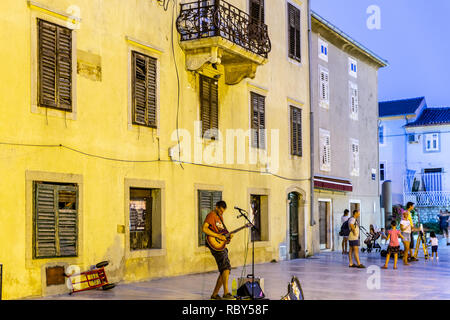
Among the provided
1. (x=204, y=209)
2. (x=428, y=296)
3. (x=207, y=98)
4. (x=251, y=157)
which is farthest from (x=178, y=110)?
(x=428, y=296)

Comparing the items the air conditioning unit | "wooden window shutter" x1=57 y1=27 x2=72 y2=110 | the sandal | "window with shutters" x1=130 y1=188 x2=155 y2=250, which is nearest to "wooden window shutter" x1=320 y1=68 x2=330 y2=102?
"window with shutters" x1=130 y1=188 x2=155 y2=250

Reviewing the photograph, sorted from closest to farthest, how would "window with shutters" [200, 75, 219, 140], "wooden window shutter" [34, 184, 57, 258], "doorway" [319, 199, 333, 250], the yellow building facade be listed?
the yellow building facade, "wooden window shutter" [34, 184, 57, 258], "window with shutters" [200, 75, 219, 140], "doorway" [319, 199, 333, 250]

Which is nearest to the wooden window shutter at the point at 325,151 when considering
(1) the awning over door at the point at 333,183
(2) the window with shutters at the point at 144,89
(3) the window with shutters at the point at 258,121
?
(1) the awning over door at the point at 333,183

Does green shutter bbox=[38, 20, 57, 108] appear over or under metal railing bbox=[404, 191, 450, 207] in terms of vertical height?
over

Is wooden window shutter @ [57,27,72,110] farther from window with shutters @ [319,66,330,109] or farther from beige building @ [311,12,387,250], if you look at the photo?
window with shutters @ [319,66,330,109]

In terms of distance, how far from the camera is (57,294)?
1275cm

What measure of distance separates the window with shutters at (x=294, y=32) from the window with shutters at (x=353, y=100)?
7.09 meters

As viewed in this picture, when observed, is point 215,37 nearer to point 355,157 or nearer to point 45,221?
point 45,221

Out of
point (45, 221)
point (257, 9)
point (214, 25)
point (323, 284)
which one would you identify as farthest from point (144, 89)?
point (257, 9)

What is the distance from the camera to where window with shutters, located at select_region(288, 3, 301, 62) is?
2339 centimetres

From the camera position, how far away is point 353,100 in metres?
30.8

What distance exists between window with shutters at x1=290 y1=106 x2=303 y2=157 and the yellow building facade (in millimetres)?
956

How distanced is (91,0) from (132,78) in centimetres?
205
